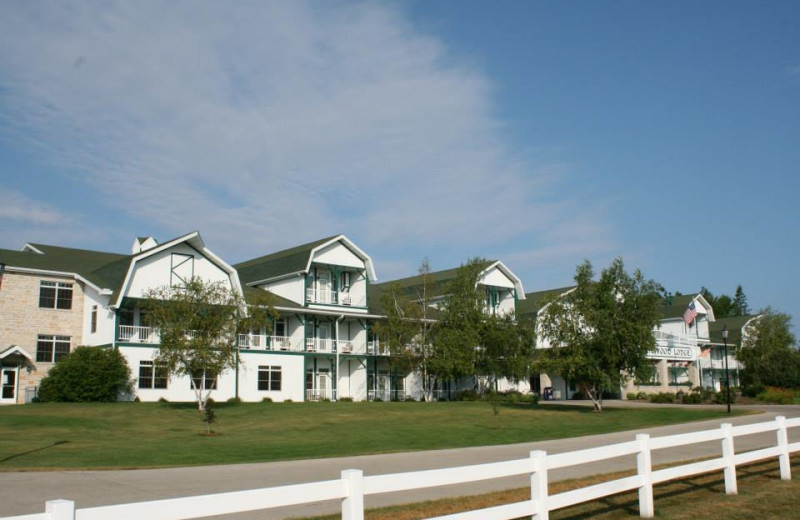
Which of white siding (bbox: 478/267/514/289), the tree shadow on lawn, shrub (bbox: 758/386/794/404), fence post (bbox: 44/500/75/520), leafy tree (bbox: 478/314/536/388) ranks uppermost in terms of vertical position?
white siding (bbox: 478/267/514/289)

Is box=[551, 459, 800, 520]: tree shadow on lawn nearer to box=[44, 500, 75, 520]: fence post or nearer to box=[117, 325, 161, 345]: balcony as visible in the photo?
box=[44, 500, 75, 520]: fence post

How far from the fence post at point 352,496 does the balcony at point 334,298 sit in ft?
133

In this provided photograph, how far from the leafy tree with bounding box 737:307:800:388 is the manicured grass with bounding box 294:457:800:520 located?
178 ft

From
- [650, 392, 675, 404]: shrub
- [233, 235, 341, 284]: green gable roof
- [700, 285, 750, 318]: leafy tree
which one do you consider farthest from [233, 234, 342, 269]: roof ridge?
[700, 285, 750, 318]: leafy tree

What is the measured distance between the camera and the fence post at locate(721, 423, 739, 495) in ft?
36.5

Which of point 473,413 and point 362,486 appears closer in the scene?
point 362,486

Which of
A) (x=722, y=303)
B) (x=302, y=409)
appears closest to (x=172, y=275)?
(x=302, y=409)

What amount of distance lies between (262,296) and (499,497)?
28.6 metres

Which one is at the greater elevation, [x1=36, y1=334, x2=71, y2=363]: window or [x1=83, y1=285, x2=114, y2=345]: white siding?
[x1=83, y1=285, x2=114, y2=345]: white siding

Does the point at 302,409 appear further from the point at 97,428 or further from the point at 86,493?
the point at 86,493

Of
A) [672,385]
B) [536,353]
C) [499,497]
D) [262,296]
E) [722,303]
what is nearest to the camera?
[499,497]

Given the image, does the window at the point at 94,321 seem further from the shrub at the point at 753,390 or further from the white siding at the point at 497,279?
the shrub at the point at 753,390

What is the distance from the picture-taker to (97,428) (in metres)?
25.0

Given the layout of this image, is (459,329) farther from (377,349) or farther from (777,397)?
(777,397)
